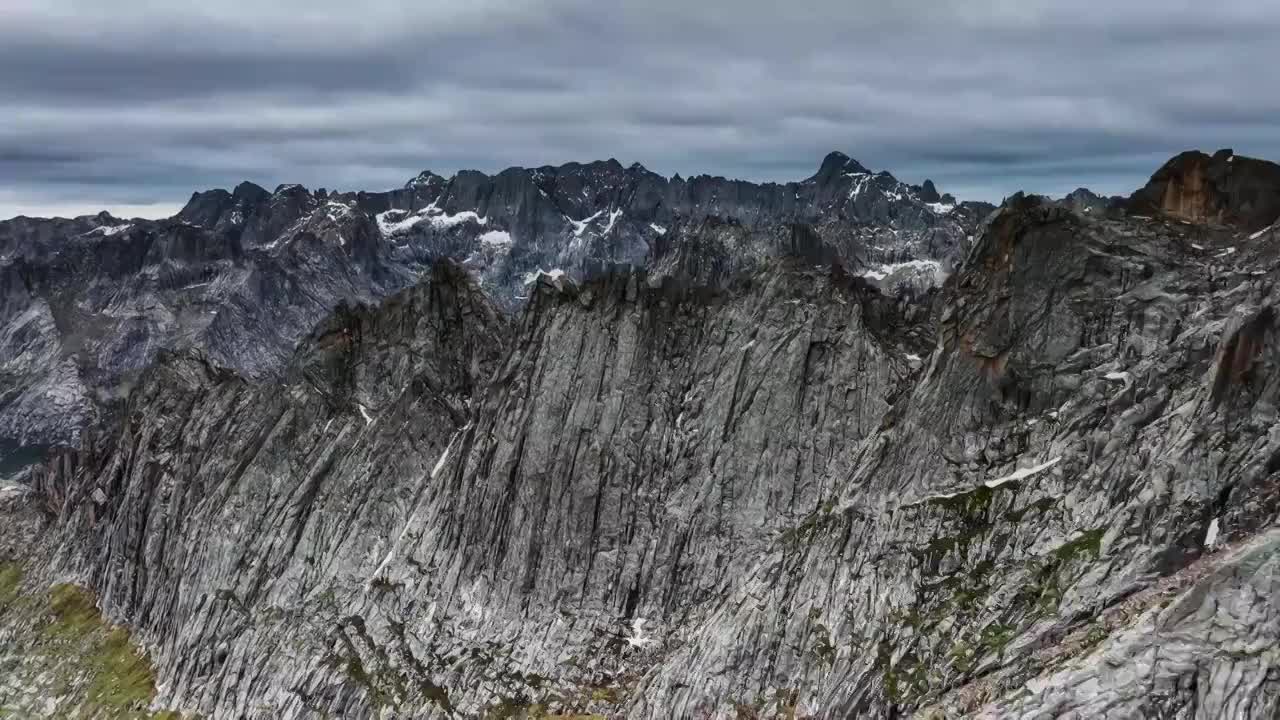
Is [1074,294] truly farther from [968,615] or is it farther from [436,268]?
[436,268]

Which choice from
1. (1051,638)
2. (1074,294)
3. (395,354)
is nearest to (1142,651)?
(1051,638)

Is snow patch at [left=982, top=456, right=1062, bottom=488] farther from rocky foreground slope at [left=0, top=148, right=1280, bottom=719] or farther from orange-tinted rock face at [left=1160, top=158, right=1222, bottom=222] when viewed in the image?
orange-tinted rock face at [left=1160, top=158, right=1222, bottom=222]

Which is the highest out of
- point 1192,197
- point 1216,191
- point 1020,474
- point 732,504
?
point 1216,191

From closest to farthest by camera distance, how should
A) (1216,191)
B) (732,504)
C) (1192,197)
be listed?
(1216,191), (1192,197), (732,504)

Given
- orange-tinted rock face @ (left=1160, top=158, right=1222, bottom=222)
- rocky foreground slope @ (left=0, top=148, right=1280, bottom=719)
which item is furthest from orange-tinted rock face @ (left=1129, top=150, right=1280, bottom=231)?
rocky foreground slope @ (left=0, top=148, right=1280, bottom=719)

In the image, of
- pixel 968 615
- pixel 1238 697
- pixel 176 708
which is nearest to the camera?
pixel 1238 697

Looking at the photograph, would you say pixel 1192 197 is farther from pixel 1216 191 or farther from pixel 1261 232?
pixel 1261 232

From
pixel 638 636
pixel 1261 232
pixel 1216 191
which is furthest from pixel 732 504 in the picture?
pixel 1261 232

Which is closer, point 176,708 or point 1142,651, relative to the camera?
point 1142,651
